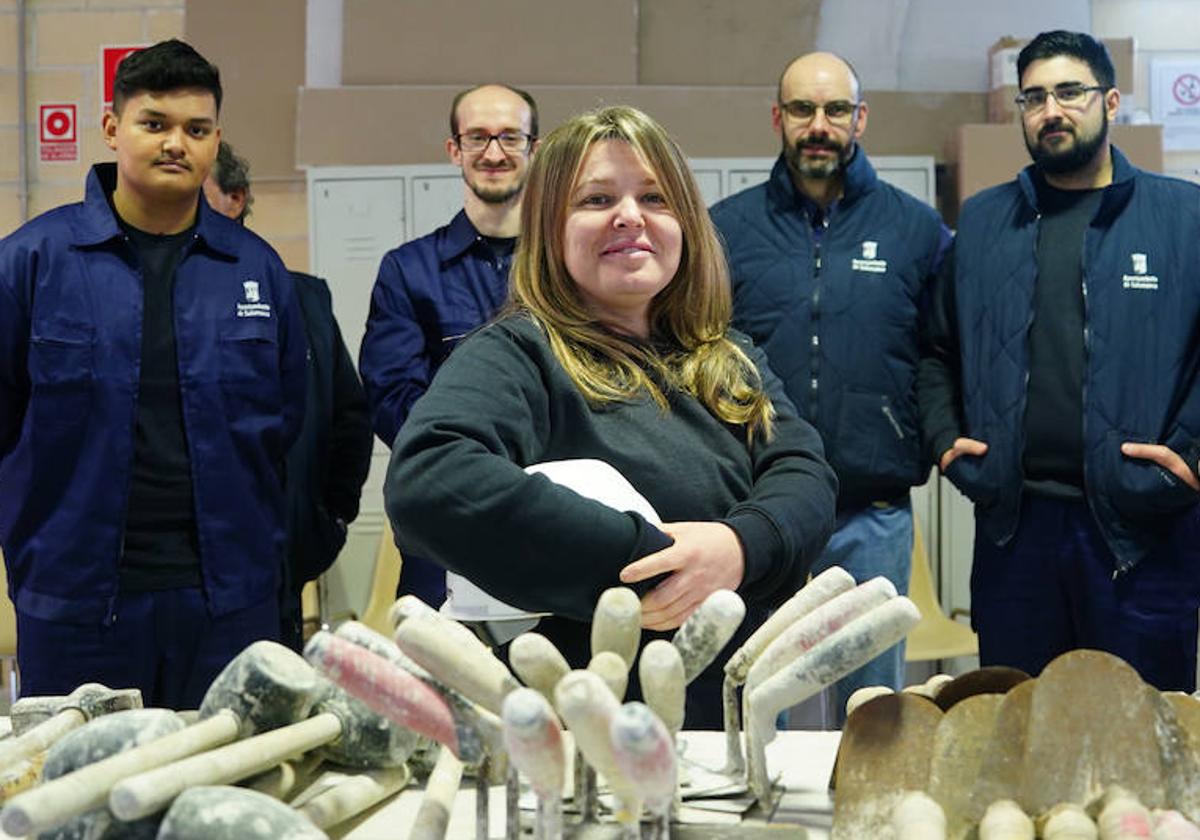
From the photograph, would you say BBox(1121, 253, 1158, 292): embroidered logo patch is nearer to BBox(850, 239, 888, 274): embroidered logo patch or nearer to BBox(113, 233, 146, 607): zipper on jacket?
BBox(850, 239, 888, 274): embroidered logo patch

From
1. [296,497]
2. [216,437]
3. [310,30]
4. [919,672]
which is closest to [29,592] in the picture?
[216,437]

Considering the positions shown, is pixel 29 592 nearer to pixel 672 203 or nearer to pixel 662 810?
pixel 672 203

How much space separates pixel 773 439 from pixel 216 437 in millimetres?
1240

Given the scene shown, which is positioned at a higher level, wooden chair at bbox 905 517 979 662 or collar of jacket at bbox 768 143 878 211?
collar of jacket at bbox 768 143 878 211

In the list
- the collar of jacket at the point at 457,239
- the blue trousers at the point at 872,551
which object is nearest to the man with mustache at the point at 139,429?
the collar of jacket at the point at 457,239

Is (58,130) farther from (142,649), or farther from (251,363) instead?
(142,649)

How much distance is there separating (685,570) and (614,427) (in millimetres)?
221

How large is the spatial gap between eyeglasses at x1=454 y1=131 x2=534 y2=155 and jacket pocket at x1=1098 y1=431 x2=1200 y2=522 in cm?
134

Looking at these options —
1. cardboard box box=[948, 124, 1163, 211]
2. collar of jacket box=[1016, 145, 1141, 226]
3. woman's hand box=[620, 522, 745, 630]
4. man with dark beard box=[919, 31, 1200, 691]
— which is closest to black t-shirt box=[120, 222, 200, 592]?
woman's hand box=[620, 522, 745, 630]

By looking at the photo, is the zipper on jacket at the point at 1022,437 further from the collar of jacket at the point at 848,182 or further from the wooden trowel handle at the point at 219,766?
the wooden trowel handle at the point at 219,766

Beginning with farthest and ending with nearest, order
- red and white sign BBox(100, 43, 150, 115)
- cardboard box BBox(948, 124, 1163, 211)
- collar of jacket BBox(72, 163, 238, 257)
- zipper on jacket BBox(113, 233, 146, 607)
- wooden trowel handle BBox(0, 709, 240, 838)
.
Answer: red and white sign BBox(100, 43, 150, 115) → cardboard box BBox(948, 124, 1163, 211) → collar of jacket BBox(72, 163, 238, 257) → zipper on jacket BBox(113, 233, 146, 607) → wooden trowel handle BBox(0, 709, 240, 838)

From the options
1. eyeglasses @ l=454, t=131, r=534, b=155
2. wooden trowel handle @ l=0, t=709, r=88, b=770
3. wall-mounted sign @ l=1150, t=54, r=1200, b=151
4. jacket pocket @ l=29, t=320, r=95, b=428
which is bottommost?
wooden trowel handle @ l=0, t=709, r=88, b=770

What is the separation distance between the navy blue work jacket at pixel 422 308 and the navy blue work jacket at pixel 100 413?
0.34 meters

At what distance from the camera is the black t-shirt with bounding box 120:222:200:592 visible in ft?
8.04
